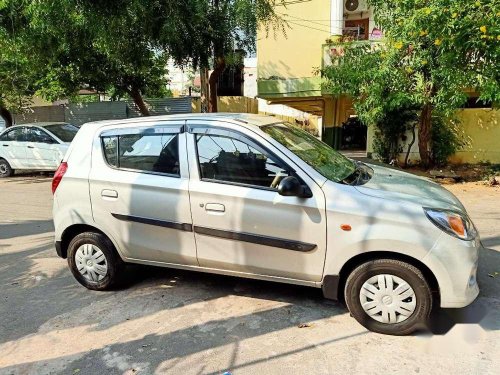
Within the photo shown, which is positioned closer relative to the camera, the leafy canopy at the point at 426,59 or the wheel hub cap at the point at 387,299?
the wheel hub cap at the point at 387,299

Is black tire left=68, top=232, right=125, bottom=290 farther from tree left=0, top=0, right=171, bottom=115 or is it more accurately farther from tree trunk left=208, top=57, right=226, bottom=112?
tree trunk left=208, top=57, right=226, bottom=112

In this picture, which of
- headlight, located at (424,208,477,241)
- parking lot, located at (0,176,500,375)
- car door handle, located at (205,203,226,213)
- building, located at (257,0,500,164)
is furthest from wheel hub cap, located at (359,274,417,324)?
building, located at (257,0,500,164)

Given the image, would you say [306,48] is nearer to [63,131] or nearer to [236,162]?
[63,131]

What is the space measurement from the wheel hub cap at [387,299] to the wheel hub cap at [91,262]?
2504 millimetres

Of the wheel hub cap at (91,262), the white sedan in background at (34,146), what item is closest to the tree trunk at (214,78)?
the white sedan in background at (34,146)

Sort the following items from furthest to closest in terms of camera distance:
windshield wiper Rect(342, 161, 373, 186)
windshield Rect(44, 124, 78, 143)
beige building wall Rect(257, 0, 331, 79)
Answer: beige building wall Rect(257, 0, 331, 79)
windshield Rect(44, 124, 78, 143)
windshield wiper Rect(342, 161, 373, 186)

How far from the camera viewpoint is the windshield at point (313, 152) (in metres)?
3.66

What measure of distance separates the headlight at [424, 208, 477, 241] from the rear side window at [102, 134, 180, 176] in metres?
2.13

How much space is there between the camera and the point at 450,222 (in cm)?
321

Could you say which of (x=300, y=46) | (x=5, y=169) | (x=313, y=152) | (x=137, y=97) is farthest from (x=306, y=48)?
(x=313, y=152)

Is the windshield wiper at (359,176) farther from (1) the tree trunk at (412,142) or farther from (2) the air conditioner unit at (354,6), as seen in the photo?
(2) the air conditioner unit at (354,6)

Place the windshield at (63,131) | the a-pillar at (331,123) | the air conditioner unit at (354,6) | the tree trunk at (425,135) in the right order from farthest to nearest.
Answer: the a-pillar at (331,123) → the air conditioner unit at (354,6) → the windshield at (63,131) → the tree trunk at (425,135)

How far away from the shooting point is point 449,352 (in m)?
3.15

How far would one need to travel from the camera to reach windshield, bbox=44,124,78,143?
11516 mm
